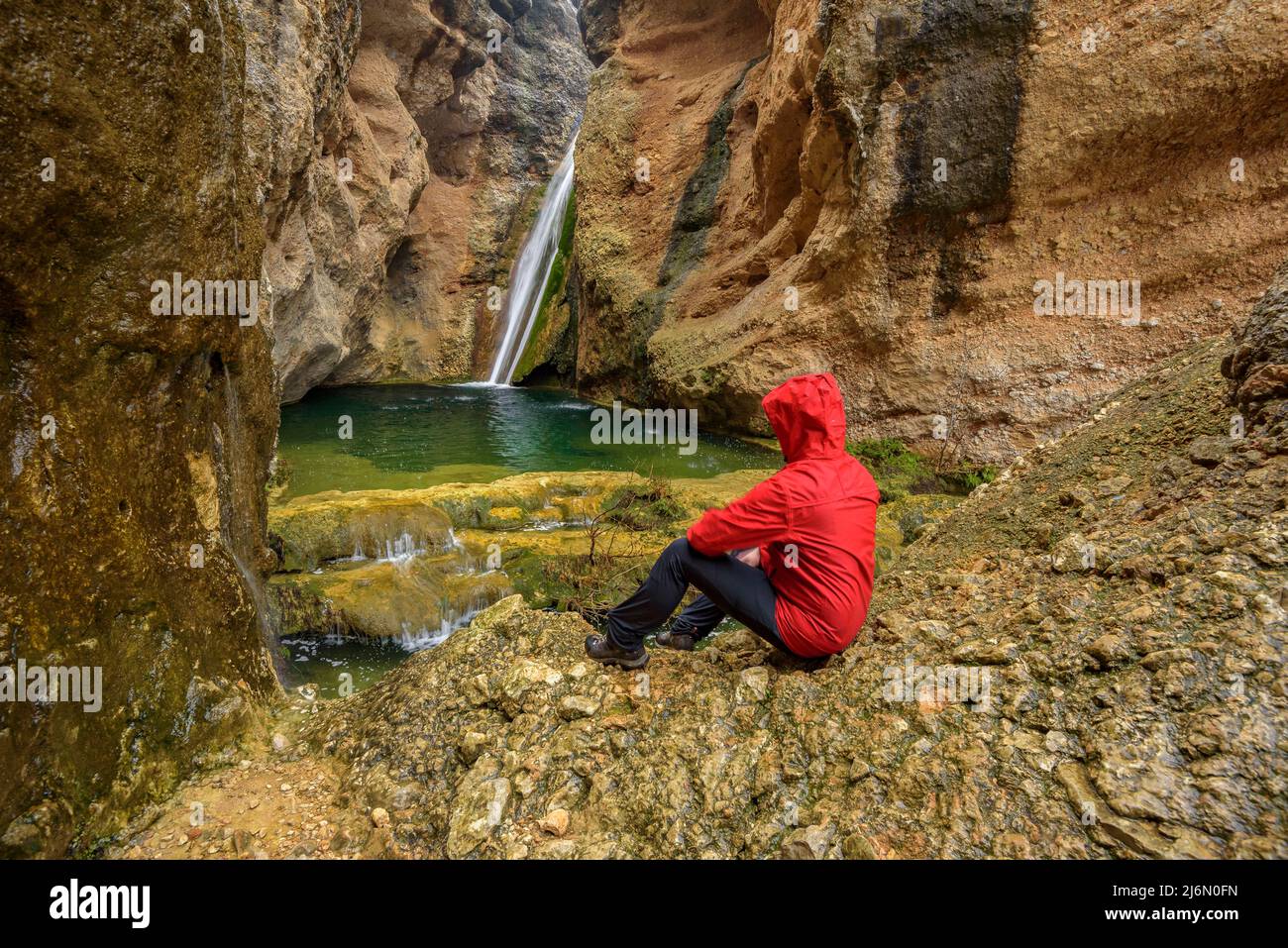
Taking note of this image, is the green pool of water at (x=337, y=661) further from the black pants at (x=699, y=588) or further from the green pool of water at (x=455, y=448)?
the green pool of water at (x=455, y=448)

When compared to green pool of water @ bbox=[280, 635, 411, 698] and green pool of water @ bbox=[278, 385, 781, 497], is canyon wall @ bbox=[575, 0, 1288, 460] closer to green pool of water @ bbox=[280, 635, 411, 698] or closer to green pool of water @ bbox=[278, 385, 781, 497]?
green pool of water @ bbox=[278, 385, 781, 497]

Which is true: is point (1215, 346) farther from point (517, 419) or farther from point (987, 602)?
point (517, 419)

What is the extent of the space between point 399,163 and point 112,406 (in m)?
21.5

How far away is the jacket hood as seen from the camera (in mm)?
2855

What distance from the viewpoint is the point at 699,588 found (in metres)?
2.98

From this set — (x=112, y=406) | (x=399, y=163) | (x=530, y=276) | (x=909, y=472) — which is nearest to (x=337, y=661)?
(x=112, y=406)

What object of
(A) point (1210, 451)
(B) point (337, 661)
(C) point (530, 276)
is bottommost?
(B) point (337, 661)

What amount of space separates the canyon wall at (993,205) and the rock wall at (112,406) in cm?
959

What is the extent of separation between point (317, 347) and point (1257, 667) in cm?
1784

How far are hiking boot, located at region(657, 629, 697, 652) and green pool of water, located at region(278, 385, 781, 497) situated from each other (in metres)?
5.91

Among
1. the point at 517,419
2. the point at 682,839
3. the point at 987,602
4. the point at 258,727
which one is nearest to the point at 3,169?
the point at 258,727

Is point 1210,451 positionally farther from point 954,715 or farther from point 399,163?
point 399,163

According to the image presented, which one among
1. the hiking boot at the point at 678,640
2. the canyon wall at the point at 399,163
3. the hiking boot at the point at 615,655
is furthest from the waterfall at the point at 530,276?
the hiking boot at the point at 615,655

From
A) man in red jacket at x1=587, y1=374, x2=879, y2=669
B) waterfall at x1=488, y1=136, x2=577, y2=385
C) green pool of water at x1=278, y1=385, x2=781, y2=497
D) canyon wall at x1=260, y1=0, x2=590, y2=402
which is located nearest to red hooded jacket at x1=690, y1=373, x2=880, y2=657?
man in red jacket at x1=587, y1=374, x2=879, y2=669
